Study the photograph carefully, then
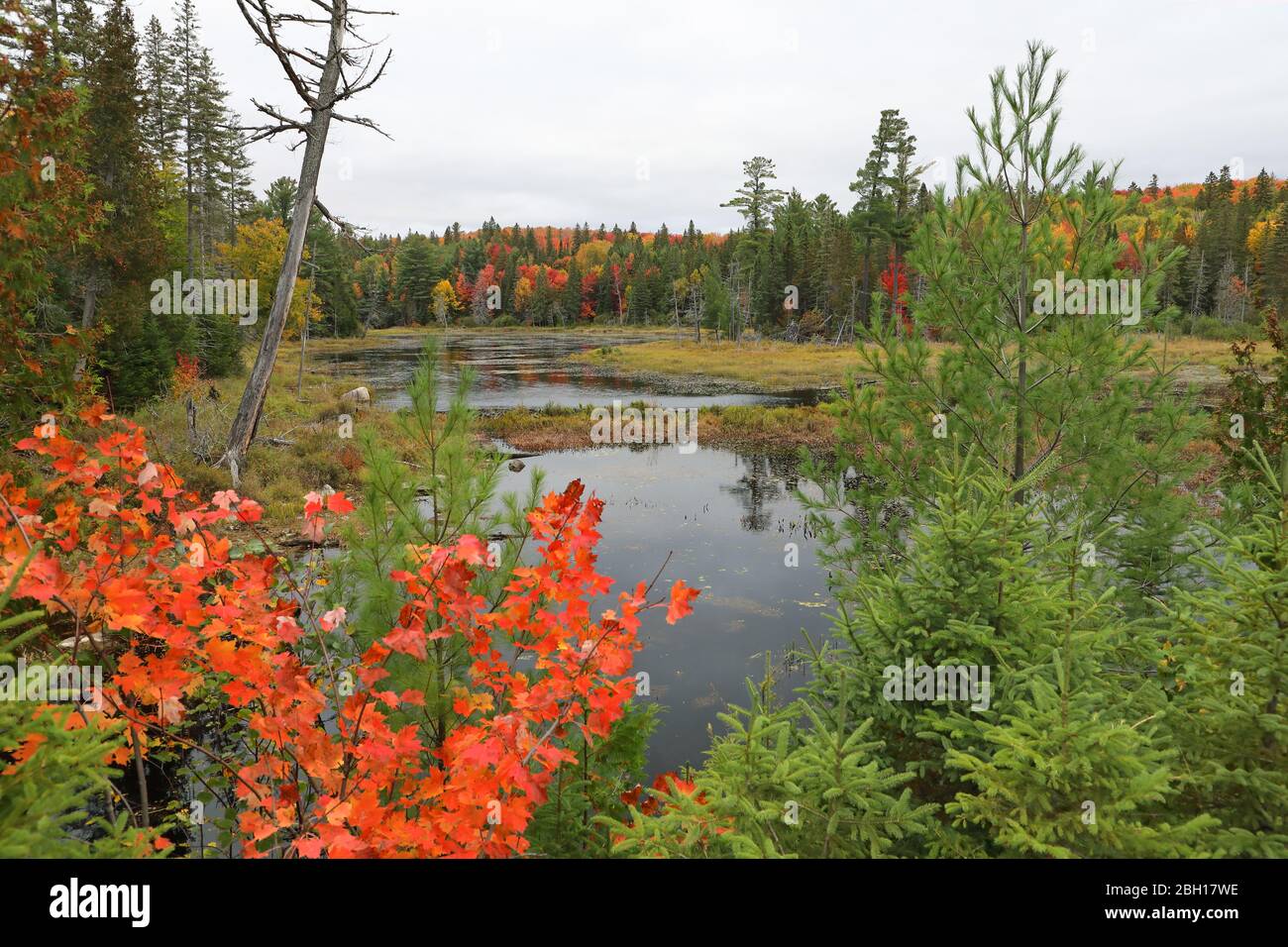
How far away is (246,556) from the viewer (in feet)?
12.7

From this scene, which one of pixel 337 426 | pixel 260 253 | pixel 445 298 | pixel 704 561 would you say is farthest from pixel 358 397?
pixel 445 298

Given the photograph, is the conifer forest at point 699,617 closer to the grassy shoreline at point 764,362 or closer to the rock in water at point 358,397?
the rock in water at point 358,397

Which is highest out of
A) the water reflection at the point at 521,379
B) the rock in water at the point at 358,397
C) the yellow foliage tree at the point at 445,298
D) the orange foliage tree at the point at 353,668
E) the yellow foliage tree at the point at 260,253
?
the yellow foliage tree at the point at 445,298

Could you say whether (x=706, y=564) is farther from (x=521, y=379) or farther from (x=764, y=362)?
(x=764, y=362)

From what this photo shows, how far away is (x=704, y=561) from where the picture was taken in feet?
43.9

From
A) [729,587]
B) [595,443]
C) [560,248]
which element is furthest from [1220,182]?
[729,587]

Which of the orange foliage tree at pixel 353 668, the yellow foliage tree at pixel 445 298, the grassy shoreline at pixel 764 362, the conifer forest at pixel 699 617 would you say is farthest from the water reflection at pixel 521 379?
the yellow foliage tree at pixel 445 298

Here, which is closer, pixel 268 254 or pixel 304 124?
pixel 304 124

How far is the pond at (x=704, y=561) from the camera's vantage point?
873 cm

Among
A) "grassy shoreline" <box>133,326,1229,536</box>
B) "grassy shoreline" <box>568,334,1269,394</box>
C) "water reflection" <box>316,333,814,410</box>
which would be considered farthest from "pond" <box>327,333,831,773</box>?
"grassy shoreline" <box>568,334,1269,394</box>

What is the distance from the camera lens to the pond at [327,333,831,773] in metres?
8.73

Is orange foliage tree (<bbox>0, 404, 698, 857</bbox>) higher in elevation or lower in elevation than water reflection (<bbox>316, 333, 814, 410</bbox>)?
lower

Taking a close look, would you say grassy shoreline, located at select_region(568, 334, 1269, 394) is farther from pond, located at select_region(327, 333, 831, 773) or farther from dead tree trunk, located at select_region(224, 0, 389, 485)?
dead tree trunk, located at select_region(224, 0, 389, 485)
